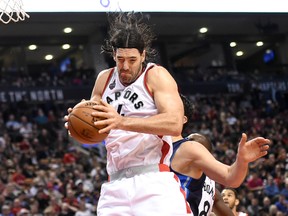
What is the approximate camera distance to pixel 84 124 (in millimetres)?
3635

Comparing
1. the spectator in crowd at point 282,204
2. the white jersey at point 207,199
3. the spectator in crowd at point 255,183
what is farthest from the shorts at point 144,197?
the spectator in crowd at point 255,183

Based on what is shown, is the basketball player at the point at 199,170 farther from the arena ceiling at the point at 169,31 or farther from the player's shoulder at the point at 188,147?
the arena ceiling at the point at 169,31

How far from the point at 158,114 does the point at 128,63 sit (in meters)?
0.38

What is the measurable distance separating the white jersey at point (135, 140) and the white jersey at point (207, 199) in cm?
103

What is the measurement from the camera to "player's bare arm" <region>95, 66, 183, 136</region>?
348 cm

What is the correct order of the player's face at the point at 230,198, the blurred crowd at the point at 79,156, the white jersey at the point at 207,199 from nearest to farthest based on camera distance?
the white jersey at the point at 207,199 → the player's face at the point at 230,198 → the blurred crowd at the point at 79,156

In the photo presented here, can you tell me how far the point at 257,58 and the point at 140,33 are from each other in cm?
2603

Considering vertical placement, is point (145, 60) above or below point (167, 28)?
below

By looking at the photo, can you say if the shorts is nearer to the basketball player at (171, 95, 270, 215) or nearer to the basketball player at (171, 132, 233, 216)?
the basketball player at (171, 95, 270, 215)

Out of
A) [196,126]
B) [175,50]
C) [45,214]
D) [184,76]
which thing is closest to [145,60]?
[45,214]

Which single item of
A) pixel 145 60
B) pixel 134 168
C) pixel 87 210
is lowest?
pixel 87 210

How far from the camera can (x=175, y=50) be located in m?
27.5

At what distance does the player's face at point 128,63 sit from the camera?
12.9 feet
